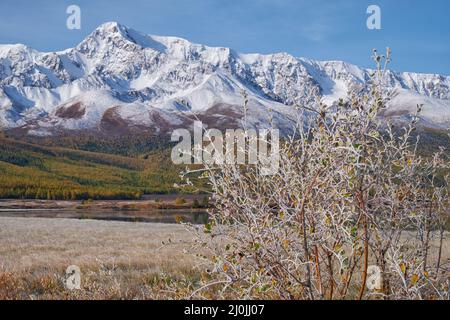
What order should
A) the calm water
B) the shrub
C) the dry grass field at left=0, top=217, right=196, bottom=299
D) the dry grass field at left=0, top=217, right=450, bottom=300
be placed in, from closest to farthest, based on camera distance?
the shrub < the dry grass field at left=0, top=217, right=450, bottom=300 < the dry grass field at left=0, top=217, right=196, bottom=299 < the calm water

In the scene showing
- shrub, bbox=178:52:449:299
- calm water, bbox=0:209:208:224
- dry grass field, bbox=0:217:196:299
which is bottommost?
calm water, bbox=0:209:208:224

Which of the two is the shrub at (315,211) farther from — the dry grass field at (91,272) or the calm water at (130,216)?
the calm water at (130,216)

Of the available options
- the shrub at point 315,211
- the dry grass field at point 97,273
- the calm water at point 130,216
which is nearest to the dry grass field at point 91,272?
the dry grass field at point 97,273

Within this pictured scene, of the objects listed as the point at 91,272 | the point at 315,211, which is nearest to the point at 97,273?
the point at 91,272

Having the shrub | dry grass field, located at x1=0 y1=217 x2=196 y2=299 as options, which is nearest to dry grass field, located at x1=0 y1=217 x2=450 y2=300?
dry grass field, located at x1=0 y1=217 x2=196 y2=299

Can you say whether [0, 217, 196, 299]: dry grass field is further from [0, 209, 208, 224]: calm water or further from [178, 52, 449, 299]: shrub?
[0, 209, 208, 224]: calm water

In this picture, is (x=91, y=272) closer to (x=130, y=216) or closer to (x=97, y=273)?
(x=97, y=273)

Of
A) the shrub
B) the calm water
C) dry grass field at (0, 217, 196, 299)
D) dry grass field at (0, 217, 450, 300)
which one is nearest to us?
the shrub

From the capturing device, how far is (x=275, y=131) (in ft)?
21.3
